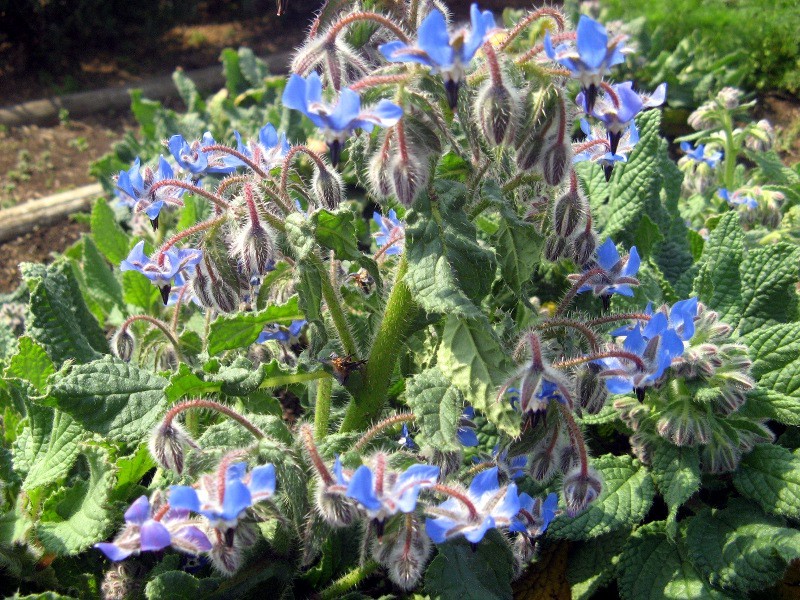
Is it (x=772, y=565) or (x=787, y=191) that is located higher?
(x=787, y=191)

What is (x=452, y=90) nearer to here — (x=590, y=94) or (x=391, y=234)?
(x=590, y=94)

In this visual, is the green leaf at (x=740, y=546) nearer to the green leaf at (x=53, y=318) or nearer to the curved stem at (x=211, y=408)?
the curved stem at (x=211, y=408)

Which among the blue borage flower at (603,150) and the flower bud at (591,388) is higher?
the blue borage flower at (603,150)

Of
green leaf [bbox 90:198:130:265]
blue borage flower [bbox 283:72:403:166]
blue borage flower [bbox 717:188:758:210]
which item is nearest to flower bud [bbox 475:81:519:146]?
blue borage flower [bbox 283:72:403:166]

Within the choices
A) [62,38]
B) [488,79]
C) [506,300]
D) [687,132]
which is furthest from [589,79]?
[62,38]

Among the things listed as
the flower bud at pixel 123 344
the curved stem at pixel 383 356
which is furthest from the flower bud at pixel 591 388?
the flower bud at pixel 123 344

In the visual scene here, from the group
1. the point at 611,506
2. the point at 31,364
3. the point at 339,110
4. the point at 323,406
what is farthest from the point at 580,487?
the point at 31,364

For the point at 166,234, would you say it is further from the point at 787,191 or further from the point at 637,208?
the point at 787,191

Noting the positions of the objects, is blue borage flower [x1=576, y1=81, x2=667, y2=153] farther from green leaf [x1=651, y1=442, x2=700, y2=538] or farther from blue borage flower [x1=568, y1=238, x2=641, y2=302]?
green leaf [x1=651, y1=442, x2=700, y2=538]
